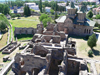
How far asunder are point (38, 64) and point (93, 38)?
21963 mm

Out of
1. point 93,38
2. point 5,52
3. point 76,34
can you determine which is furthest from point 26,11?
point 93,38

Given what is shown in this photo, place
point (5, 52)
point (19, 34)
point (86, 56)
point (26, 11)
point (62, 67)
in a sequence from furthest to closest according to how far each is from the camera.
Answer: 1. point (26, 11)
2. point (19, 34)
3. point (5, 52)
4. point (86, 56)
5. point (62, 67)

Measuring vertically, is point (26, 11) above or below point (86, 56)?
above

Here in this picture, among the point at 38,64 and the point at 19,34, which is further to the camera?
the point at 19,34

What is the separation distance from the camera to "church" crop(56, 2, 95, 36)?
165ft

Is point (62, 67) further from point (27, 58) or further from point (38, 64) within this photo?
point (27, 58)

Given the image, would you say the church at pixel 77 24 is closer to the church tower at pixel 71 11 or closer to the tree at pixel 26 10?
the church tower at pixel 71 11

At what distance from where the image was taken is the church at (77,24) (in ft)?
165

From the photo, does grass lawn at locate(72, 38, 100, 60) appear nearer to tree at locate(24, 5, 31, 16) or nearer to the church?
the church

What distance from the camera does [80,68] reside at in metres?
23.7

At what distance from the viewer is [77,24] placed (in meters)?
50.6

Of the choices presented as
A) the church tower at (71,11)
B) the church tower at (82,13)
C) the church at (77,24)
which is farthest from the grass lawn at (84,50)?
the church tower at (71,11)

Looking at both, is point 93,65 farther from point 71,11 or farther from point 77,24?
point 71,11

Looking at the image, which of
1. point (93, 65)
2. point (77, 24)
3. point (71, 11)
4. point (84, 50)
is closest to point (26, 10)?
point (71, 11)
